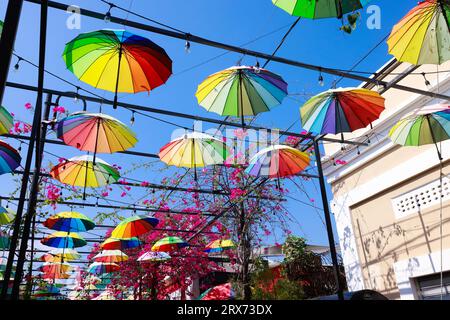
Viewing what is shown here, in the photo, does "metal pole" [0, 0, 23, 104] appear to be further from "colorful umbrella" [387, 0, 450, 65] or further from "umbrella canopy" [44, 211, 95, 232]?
"umbrella canopy" [44, 211, 95, 232]

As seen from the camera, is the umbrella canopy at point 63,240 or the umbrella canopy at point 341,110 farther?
the umbrella canopy at point 63,240

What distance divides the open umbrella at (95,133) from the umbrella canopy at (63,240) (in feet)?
22.9

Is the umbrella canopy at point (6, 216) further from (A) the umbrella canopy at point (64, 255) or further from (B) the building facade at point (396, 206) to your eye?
(B) the building facade at point (396, 206)

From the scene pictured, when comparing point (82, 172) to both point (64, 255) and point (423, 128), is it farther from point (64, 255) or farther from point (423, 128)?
point (64, 255)

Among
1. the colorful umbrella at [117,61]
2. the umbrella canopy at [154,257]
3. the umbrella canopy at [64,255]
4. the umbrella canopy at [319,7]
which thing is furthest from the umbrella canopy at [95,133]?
the umbrella canopy at [64,255]

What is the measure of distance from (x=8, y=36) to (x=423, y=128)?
7118 mm

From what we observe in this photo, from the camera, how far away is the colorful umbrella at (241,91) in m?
5.51

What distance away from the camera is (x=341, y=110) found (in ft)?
20.5

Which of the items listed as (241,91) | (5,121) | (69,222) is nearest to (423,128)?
(241,91)

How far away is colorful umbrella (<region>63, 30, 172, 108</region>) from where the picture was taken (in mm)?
4484

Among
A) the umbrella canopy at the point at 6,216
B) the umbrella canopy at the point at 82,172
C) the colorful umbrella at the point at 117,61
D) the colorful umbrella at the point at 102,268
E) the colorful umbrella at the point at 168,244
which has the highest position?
the colorful umbrella at the point at 117,61

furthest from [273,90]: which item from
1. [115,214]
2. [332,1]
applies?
[115,214]

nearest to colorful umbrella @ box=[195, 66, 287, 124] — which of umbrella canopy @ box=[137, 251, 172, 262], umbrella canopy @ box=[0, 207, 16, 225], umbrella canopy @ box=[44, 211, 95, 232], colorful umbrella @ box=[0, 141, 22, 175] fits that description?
colorful umbrella @ box=[0, 141, 22, 175]

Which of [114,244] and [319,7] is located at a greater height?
[319,7]
